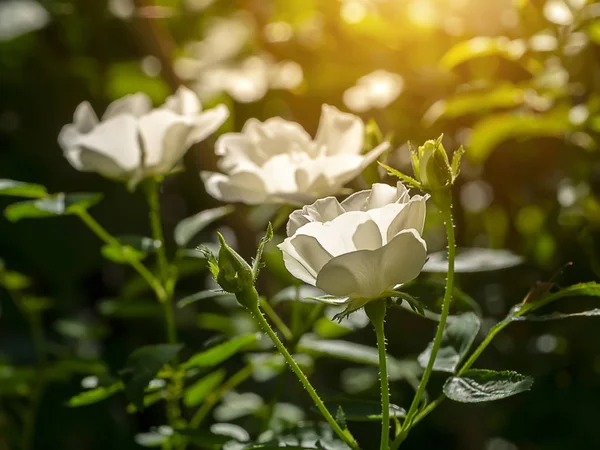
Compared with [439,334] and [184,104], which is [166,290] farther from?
[439,334]

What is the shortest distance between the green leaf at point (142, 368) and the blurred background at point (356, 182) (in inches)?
3.4

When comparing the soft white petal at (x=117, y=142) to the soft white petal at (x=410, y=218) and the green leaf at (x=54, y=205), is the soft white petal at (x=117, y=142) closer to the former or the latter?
the green leaf at (x=54, y=205)

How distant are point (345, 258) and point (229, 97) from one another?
890 mm

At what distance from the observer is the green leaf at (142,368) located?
0.62m

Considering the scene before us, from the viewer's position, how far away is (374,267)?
50 cm

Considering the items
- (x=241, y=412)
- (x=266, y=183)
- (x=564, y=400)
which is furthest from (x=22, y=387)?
(x=564, y=400)

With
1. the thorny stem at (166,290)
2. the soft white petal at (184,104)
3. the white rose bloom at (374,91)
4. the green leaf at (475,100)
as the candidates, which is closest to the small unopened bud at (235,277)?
the thorny stem at (166,290)

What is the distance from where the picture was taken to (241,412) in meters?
0.90

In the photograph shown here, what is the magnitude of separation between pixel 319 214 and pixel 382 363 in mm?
109

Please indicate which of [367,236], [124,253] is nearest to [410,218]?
[367,236]

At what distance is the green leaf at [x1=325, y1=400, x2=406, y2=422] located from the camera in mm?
577

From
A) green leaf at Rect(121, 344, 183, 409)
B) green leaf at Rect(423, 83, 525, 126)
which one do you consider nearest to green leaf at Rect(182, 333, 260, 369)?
green leaf at Rect(121, 344, 183, 409)

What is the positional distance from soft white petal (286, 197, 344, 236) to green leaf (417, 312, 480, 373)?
0.44 feet

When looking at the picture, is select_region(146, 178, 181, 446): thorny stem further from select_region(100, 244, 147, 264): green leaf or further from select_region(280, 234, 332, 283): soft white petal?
select_region(280, 234, 332, 283): soft white petal
